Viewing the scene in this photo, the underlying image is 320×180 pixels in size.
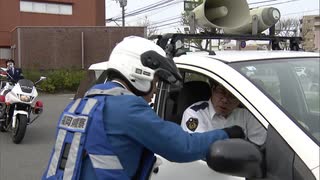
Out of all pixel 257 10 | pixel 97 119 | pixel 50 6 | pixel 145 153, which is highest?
pixel 50 6

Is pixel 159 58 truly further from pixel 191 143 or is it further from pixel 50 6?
pixel 50 6

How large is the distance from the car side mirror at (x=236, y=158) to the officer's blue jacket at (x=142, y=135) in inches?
4.5

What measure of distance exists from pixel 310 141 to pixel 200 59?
99 centimetres

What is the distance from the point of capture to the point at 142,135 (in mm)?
2330

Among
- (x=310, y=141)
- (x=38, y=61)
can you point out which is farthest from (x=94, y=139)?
(x=38, y=61)

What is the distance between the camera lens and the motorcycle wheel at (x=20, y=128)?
936cm

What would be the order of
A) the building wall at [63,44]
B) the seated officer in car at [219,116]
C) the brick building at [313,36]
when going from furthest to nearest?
1. the building wall at [63,44]
2. the brick building at [313,36]
3. the seated officer in car at [219,116]

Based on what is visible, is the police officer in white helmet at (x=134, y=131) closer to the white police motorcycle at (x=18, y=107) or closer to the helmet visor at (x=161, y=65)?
the helmet visor at (x=161, y=65)

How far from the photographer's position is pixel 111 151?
2.37 metres

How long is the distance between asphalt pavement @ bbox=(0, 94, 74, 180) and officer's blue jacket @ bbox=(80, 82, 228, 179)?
4852 millimetres

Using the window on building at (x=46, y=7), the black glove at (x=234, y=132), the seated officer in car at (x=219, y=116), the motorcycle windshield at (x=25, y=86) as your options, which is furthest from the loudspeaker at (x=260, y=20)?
the window on building at (x=46, y=7)

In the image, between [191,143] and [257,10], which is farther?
[257,10]

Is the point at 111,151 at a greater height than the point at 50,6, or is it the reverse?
the point at 50,6

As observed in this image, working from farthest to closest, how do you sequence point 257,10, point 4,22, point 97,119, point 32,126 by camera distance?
point 4,22 < point 32,126 < point 257,10 < point 97,119
